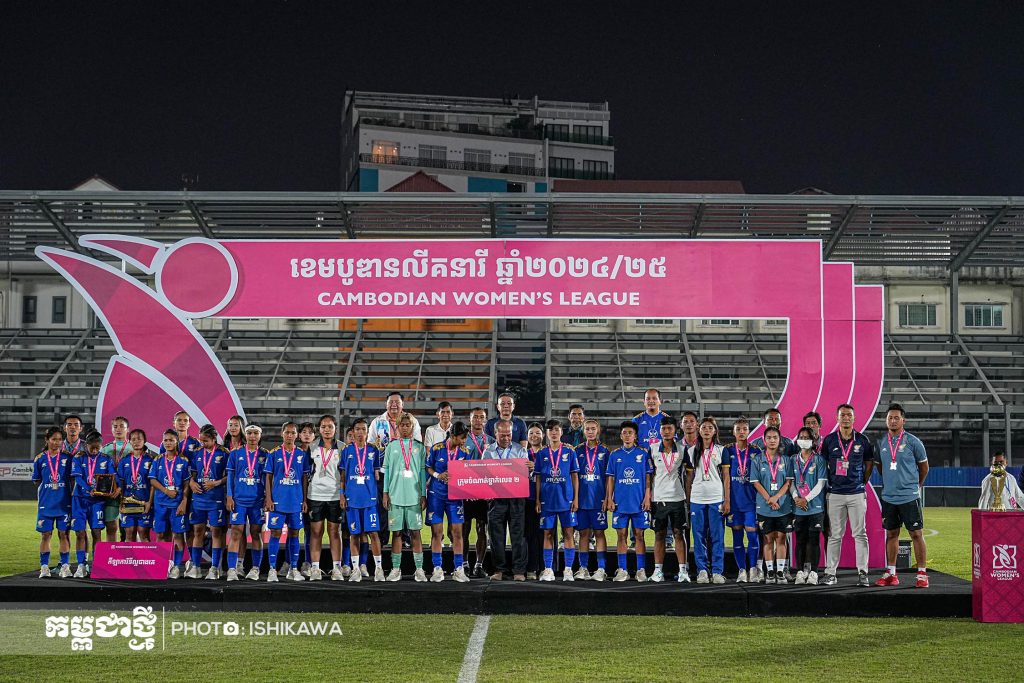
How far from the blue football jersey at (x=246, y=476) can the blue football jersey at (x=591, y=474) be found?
3355 mm

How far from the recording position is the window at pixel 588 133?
6900cm

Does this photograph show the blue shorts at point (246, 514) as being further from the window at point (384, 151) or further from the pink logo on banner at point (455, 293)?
the window at point (384, 151)

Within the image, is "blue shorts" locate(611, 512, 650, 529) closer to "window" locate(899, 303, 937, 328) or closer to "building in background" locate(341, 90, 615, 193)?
"window" locate(899, 303, 937, 328)

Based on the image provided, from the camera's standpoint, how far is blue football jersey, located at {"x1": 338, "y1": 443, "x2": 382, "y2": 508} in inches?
401

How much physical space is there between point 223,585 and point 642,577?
13.7 ft

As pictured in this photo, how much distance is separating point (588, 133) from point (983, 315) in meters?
35.9

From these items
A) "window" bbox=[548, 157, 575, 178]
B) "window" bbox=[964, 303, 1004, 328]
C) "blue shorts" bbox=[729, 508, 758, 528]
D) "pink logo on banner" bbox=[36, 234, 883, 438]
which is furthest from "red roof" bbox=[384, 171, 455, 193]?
"blue shorts" bbox=[729, 508, 758, 528]

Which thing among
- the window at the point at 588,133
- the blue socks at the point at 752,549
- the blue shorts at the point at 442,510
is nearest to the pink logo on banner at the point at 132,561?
the blue shorts at the point at 442,510

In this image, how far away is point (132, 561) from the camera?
32.8 feet

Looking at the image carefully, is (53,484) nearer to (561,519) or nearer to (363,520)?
(363,520)

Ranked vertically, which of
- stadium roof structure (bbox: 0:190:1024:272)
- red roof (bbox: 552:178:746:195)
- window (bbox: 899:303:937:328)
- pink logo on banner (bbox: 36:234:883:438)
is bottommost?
pink logo on banner (bbox: 36:234:883:438)

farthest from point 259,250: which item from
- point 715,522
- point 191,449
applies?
point 715,522

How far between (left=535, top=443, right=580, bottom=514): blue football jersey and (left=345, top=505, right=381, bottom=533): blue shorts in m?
1.73

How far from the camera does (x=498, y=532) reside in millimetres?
10188
